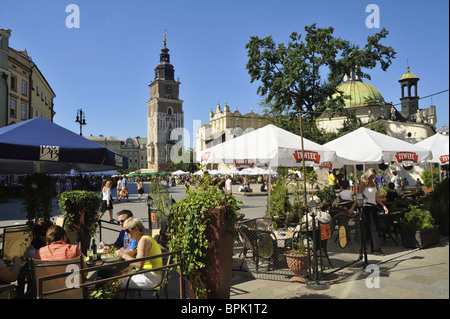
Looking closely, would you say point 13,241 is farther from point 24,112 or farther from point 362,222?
point 24,112

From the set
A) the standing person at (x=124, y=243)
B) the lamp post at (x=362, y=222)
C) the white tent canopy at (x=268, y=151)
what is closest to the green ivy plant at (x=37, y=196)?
the standing person at (x=124, y=243)

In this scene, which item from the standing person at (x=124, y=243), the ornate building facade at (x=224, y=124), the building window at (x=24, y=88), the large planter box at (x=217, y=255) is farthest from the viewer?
the ornate building facade at (x=224, y=124)

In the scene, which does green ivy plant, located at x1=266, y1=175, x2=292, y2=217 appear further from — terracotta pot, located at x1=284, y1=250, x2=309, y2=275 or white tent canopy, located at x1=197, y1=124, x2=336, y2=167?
terracotta pot, located at x1=284, y1=250, x2=309, y2=275

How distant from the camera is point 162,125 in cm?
10494

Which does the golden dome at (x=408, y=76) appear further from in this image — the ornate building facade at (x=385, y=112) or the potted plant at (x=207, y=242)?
the potted plant at (x=207, y=242)

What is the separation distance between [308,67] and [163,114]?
3290 inches

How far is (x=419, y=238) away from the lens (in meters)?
7.15

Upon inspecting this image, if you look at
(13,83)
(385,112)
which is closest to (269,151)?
(13,83)

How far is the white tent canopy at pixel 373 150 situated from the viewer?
8.69 meters

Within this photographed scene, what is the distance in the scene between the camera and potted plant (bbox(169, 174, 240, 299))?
11.8ft

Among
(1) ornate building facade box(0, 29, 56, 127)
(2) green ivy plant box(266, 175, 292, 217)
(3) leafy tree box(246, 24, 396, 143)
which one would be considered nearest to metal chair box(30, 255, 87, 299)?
(2) green ivy plant box(266, 175, 292, 217)

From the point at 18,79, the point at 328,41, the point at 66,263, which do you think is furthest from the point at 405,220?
the point at 18,79

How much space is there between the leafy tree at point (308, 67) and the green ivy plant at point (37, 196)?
23687mm
